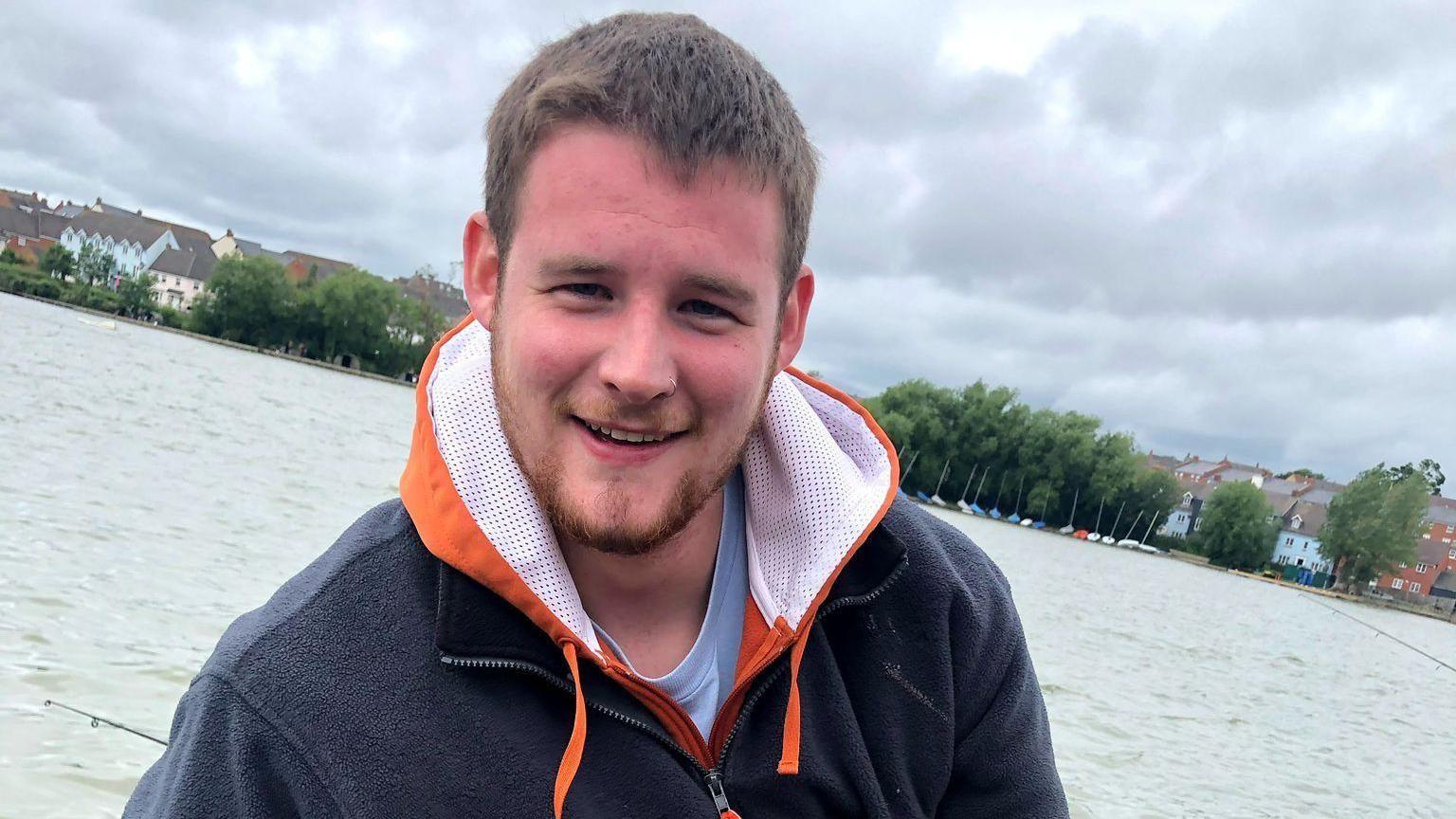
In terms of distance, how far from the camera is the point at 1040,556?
41.3 metres

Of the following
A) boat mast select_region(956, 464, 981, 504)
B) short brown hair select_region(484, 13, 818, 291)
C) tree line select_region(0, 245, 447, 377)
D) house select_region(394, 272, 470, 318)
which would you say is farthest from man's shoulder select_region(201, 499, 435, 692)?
house select_region(394, 272, 470, 318)

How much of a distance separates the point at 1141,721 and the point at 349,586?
463 inches

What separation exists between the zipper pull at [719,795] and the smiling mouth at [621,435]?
24.1 inches

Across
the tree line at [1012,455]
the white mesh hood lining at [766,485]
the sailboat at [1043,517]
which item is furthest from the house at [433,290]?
the white mesh hood lining at [766,485]

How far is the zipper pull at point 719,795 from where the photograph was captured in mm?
2035

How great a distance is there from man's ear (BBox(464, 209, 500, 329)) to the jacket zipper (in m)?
0.63

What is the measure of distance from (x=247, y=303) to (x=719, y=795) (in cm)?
8174

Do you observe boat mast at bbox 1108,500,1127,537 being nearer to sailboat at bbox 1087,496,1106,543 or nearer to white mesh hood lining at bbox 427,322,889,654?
sailboat at bbox 1087,496,1106,543

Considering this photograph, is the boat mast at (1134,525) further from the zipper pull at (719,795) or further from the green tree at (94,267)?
the zipper pull at (719,795)

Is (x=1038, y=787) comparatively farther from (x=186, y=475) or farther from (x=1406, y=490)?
(x=1406, y=490)

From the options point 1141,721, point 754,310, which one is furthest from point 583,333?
point 1141,721

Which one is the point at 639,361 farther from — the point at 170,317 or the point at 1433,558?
the point at 1433,558

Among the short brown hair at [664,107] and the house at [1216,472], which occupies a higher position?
the house at [1216,472]

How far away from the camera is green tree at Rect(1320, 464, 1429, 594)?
253 feet
